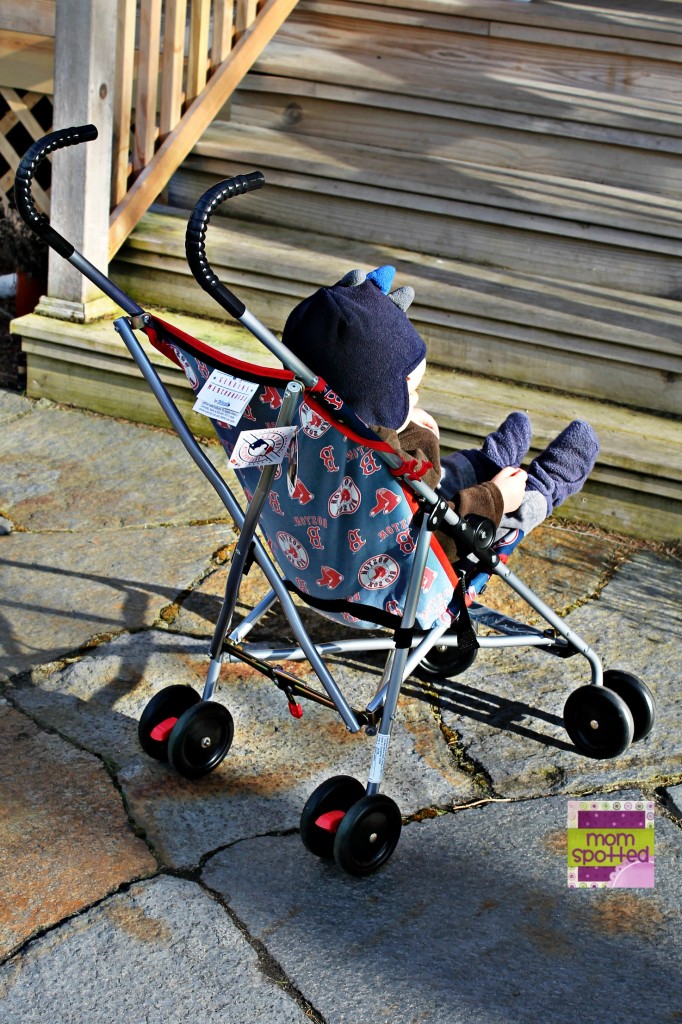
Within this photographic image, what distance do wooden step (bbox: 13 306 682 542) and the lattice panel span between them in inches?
40.9

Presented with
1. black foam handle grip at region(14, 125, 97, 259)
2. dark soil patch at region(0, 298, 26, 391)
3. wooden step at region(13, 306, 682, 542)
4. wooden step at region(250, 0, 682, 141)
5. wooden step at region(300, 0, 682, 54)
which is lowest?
dark soil patch at region(0, 298, 26, 391)

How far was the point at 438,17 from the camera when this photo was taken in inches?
215

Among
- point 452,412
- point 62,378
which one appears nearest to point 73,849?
point 452,412

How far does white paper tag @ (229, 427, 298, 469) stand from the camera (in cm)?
215

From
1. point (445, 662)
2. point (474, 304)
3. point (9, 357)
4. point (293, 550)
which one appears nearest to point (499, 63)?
point (474, 304)

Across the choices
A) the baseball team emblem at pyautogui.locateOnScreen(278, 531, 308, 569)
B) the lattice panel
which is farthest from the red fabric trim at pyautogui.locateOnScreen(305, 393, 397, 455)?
the lattice panel

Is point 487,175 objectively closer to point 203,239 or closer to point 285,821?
point 203,239

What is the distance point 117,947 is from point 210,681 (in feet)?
2.22

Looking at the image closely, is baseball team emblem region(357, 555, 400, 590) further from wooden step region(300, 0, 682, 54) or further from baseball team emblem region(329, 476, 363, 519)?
wooden step region(300, 0, 682, 54)

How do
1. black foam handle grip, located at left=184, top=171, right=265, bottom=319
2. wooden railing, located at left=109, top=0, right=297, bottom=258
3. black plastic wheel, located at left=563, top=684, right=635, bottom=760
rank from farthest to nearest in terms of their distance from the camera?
wooden railing, located at left=109, top=0, right=297, bottom=258, black plastic wheel, located at left=563, top=684, right=635, bottom=760, black foam handle grip, located at left=184, top=171, right=265, bottom=319

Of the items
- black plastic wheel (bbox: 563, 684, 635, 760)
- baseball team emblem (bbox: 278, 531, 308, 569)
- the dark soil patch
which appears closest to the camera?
baseball team emblem (bbox: 278, 531, 308, 569)

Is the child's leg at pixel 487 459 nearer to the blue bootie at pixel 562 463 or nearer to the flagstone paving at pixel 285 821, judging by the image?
the blue bootie at pixel 562 463

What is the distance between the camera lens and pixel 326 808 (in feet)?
7.87

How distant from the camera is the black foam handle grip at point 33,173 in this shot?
230cm
